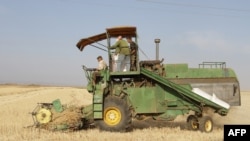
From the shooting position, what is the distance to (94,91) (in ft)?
43.7

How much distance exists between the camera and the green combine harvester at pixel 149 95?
12867mm

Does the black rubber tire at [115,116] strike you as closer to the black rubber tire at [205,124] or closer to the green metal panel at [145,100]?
the green metal panel at [145,100]

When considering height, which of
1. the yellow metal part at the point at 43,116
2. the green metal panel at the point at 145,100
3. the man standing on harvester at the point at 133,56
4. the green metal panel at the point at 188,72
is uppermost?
the man standing on harvester at the point at 133,56

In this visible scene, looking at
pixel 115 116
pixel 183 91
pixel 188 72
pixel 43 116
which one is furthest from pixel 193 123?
pixel 43 116

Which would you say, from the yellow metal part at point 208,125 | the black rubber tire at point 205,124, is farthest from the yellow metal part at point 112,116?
the yellow metal part at point 208,125

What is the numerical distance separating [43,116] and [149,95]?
353cm

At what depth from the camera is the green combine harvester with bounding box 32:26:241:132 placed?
42.2 feet

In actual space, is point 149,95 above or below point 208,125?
above

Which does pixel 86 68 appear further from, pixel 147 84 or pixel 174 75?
pixel 174 75

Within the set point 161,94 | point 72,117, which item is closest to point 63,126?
point 72,117

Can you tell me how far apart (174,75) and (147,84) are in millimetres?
981

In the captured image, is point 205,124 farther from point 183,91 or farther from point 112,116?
point 112,116

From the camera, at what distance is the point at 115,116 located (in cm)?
1292

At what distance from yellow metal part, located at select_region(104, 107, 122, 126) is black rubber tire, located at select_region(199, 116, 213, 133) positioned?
256cm
